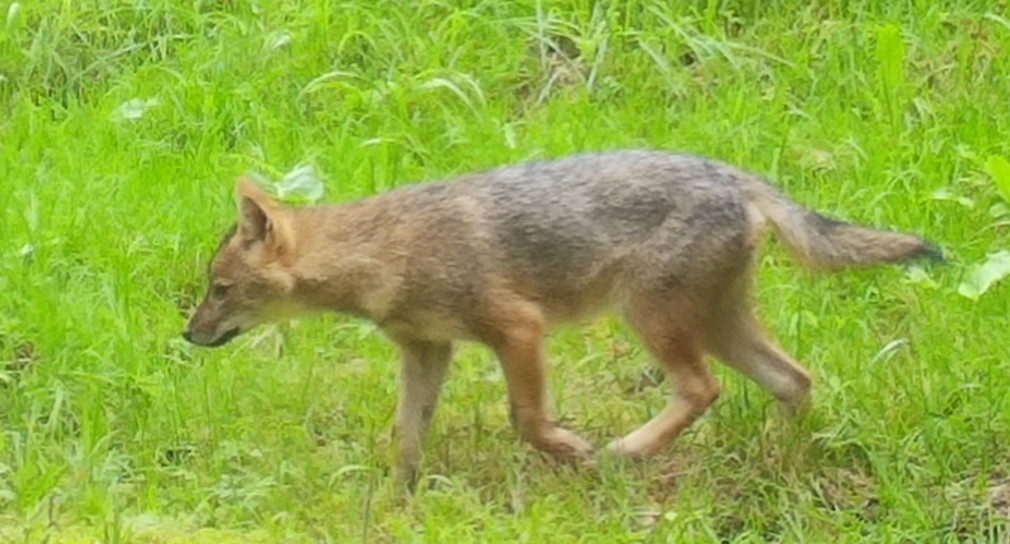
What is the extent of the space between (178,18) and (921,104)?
10.6 feet

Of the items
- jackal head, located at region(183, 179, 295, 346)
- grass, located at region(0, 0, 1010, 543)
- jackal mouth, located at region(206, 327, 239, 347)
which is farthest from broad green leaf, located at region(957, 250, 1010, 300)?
jackal mouth, located at region(206, 327, 239, 347)

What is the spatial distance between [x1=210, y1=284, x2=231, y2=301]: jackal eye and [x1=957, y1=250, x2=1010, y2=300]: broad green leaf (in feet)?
7.33

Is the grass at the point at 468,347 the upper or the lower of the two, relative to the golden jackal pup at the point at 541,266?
lower

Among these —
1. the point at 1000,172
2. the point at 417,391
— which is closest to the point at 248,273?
the point at 417,391

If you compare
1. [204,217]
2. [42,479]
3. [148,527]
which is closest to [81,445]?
[42,479]

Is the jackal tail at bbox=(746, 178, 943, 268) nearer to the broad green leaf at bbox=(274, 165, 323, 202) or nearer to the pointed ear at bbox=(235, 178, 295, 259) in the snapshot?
the pointed ear at bbox=(235, 178, 295, 259)

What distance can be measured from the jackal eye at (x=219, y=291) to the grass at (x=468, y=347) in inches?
13.3

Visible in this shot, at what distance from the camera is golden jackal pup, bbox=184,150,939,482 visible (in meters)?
5.96

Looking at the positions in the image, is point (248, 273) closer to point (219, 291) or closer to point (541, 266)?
point (219, 291)

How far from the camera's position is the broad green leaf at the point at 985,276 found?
6.27 m

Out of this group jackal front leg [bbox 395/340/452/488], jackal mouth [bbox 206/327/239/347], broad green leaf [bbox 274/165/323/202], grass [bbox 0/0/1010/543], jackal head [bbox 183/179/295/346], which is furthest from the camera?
broad green leaf [bbox 274/165/323/202]

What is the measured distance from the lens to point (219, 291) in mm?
6230

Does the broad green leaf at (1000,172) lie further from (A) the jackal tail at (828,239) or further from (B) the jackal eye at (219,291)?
(B) the jackal eye at (219,291)


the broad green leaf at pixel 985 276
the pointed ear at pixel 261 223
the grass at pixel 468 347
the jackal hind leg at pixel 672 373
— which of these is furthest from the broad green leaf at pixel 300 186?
the broad green leaf at pixel 985 276
